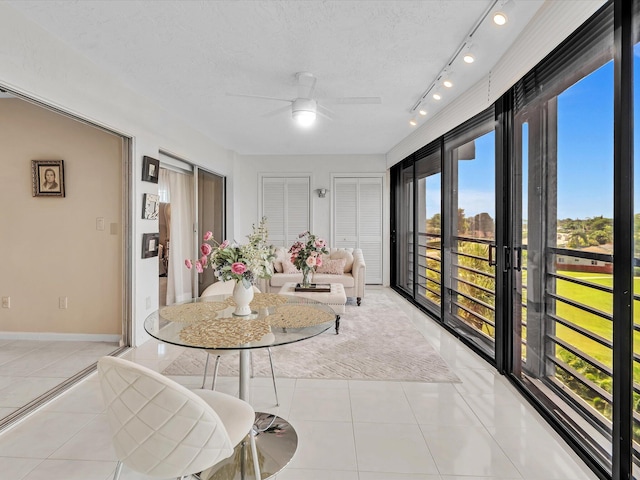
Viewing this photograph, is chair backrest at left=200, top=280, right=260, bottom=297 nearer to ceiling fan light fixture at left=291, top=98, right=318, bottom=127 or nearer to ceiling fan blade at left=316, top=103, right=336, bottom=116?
ceiling fan light fixture at left=291, top=98, right=318, bottom=127

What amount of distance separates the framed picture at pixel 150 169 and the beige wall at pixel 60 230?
8.7 inches

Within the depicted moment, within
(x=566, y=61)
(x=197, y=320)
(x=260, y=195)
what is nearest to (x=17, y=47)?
(x=197, y=320)

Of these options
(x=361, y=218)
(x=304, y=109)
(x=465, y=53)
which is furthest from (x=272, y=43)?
(x=361, y=218)

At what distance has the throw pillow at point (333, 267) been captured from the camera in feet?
17.9

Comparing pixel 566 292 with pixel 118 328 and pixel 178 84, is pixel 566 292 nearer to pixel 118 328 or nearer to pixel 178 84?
pixel 178 84

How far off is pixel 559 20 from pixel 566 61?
0.23 m

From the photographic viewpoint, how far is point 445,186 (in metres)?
4.34

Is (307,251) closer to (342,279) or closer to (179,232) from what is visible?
(342,279)

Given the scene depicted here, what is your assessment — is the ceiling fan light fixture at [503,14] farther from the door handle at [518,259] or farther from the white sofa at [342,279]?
the white sofa at [342,279]

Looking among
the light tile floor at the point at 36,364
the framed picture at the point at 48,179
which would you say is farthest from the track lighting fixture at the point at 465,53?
the light tile floor at the point at 36,364

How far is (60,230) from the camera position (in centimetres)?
362

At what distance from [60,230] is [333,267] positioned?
3.46 metres

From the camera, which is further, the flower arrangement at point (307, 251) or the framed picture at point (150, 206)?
the flower arrangement at point (307, 251)

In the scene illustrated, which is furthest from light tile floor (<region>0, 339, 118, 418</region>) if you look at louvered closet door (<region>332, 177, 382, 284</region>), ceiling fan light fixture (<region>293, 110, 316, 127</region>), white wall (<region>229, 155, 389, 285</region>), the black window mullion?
louvered closet door (<region>332, 177, 382, 284</region>)
